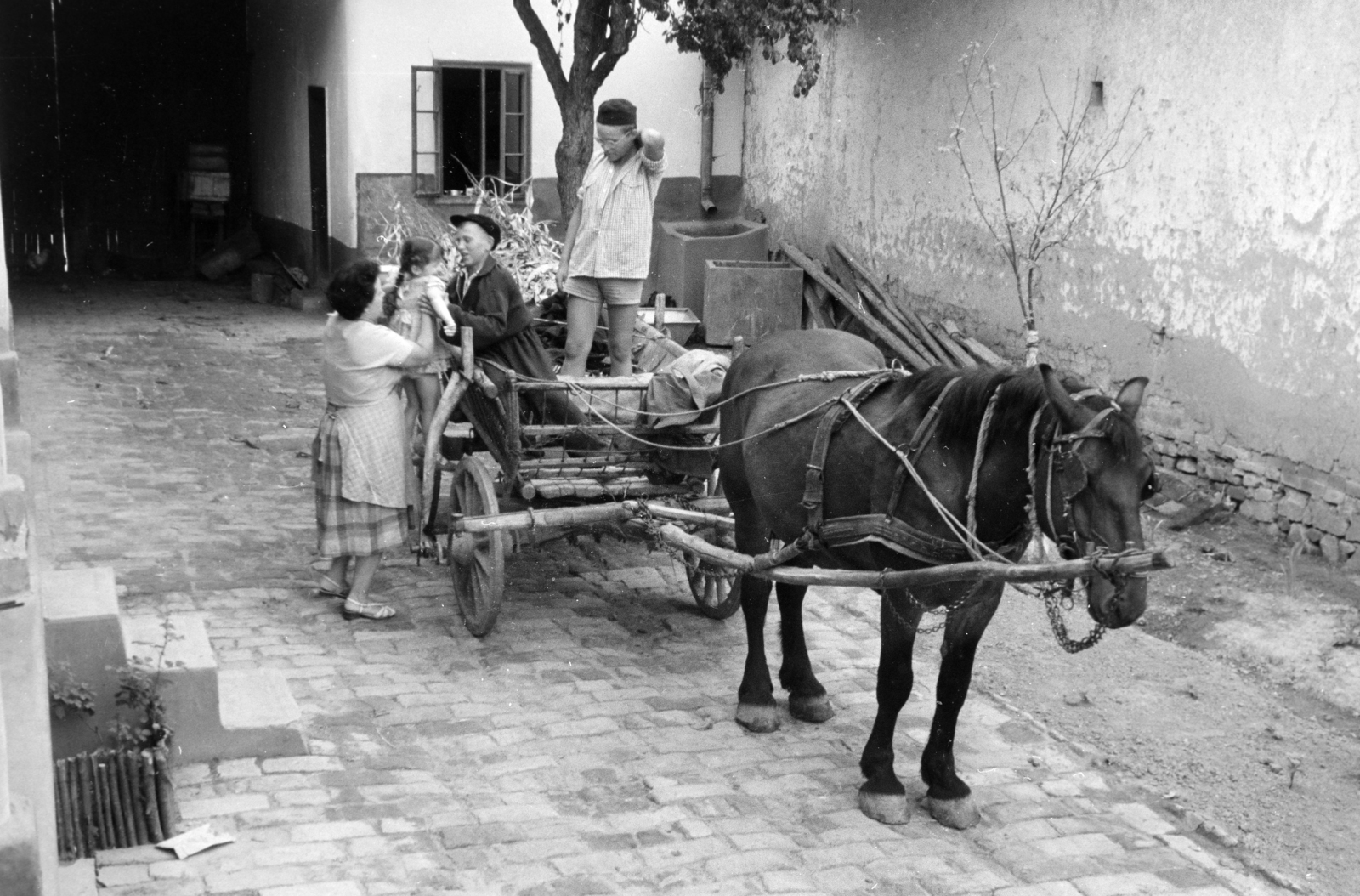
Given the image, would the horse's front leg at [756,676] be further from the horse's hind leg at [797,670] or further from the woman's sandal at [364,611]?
the woman's sandal at [364,611]

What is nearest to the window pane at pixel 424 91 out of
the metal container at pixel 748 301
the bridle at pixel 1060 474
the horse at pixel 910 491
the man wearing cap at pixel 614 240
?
the metal container at pixel 748 301

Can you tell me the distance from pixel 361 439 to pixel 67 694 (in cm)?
218

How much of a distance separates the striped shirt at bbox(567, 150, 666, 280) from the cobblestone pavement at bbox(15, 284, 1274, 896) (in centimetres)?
173

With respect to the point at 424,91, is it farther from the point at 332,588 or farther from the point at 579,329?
the point at 332,588

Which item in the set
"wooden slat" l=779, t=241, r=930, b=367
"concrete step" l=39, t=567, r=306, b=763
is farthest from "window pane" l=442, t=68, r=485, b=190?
"concrete step" l=39, t=567, r=306, b=763

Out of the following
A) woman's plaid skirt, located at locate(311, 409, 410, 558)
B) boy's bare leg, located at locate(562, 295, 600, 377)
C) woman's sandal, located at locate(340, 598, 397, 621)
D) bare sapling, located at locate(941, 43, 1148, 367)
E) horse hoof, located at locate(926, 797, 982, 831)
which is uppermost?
bare sapling, located at locate(941, 43, 1148, 367)

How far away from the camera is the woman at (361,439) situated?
6.73 metres

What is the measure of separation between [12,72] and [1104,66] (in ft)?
53.4

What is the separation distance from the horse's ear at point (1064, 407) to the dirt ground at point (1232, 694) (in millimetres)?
791

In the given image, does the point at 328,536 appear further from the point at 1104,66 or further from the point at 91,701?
the point at 1104,66

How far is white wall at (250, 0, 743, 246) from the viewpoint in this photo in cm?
1633

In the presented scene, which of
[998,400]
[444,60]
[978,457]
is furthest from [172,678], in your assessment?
[444,60]

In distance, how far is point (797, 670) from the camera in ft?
20.1

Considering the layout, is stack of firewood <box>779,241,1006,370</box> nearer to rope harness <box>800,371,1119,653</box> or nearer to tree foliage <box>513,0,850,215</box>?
tree foliage <box>513,0,850,215</box>
